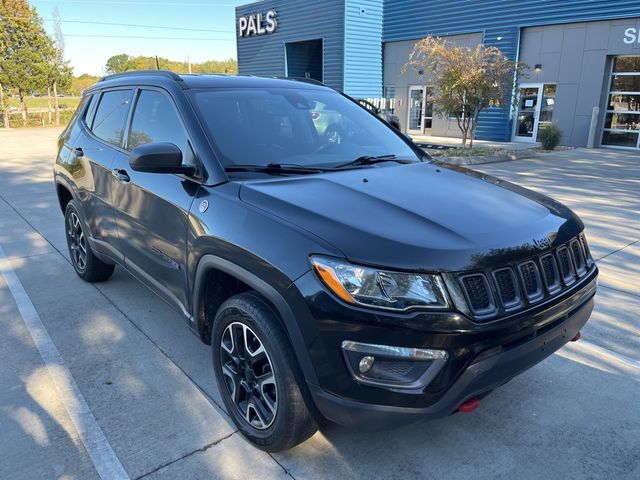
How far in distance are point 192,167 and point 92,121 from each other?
225 centimetres

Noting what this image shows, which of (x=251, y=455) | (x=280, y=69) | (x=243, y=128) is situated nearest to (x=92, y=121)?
(x=243, y=128)

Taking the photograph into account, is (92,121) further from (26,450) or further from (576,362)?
(576,362)

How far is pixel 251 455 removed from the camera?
2586mm

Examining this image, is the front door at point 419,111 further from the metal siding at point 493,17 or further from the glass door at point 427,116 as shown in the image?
the metal siding at point 493,17

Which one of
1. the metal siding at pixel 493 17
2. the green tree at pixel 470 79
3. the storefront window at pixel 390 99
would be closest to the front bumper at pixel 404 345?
the green tree at pixel 470 79

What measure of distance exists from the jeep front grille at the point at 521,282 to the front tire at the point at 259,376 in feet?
2.75

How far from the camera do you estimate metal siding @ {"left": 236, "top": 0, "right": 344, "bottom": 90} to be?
80.5 ft

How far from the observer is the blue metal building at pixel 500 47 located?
17.2 metres

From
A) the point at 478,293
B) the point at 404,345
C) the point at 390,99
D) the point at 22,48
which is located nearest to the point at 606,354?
the point at 478,293

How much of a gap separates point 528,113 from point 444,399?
20171 millimetres

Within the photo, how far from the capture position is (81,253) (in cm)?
496

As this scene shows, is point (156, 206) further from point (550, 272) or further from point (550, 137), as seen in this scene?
point (550, 137)

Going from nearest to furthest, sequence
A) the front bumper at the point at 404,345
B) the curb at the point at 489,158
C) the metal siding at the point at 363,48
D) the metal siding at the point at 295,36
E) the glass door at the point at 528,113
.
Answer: the front bumper at the point at 404,345 < the curb at the point at 489,158 < the glass door at the point at 528,113 < the metal siding at the point at 363,48 < the metal siding at the point at 295,36

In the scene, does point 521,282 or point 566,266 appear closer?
point 521,282
